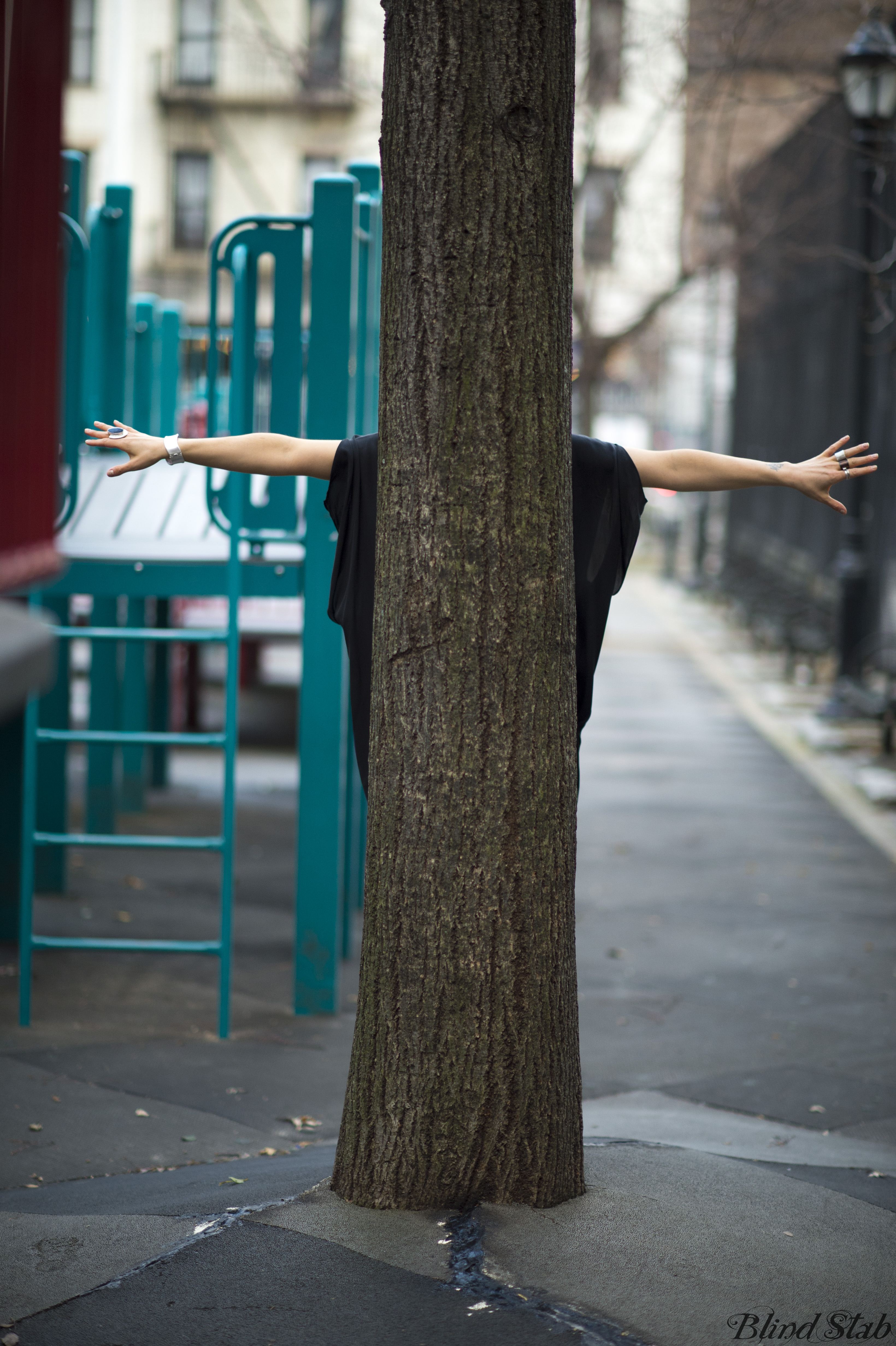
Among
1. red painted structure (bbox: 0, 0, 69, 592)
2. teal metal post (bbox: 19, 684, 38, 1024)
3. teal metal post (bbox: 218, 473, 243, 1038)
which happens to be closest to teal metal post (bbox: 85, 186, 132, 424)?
teal metal post (bbox: 218, 473, 243, 1038)

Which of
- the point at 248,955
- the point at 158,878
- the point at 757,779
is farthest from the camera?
the point at 757,779

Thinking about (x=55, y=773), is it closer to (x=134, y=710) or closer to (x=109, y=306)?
(x=134, y=710)

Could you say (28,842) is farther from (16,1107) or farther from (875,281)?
(875,281)

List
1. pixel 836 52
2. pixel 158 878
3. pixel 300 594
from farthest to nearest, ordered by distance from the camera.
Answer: pixel 836 52 → pixel 158 878 → pixel 300 594

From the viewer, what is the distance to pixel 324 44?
103 ft

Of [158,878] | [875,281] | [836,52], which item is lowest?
[158,878]

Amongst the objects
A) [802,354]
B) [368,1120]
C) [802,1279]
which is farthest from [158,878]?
[802,354]

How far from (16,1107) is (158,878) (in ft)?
11.1

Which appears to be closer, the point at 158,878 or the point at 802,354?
the point at 158,878

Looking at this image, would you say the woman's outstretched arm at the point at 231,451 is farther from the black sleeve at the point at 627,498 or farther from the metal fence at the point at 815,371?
the metal fence at the point at 815,371

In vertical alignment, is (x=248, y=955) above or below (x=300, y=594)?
below

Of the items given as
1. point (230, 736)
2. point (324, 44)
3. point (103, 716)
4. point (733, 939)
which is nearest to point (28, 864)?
point (230, 736)

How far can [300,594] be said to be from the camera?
616cm

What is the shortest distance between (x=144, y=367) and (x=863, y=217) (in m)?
7.25
